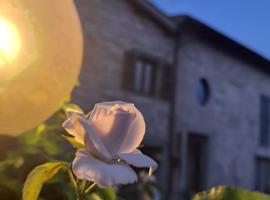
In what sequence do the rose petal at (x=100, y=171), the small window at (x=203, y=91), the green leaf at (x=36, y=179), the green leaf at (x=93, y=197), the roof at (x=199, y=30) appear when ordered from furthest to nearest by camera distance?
the small window at (x=203, y=91), the roof at (x=199, y=30), the green leaf at (x=93, y=197), the green leaf at (x=36, y=179), the rose petal at (x=100, y=171)

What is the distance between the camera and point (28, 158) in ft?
3.63

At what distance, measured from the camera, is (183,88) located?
842cm

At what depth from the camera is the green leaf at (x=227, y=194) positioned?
1.94 ft

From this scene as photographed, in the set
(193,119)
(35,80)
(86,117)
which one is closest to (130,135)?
(86,117)

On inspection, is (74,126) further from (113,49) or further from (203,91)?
(203,91)

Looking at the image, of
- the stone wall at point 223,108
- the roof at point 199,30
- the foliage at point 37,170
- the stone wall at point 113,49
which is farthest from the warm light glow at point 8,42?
the stone wall at point 223,108

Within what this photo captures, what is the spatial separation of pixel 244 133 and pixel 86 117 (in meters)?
10.1

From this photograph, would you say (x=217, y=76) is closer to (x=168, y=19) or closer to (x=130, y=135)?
(x=168, y=19)

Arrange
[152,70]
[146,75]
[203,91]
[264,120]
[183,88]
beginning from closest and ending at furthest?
[146,75]
[152,70]
[183,88]
[203,91]
[264,120]

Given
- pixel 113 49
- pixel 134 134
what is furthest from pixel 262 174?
pixel 134 134

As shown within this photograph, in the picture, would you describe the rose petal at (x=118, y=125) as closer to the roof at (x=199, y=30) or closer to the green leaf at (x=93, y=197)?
the green leaf at (x=93, y=197)

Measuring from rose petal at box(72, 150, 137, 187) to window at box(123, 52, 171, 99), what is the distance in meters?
6.56

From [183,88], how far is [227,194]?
7854mm

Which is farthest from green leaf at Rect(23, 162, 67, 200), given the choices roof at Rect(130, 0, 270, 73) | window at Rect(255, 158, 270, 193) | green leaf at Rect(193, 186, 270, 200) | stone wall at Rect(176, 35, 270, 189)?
window at Rect(255, 158, 270, 193)
